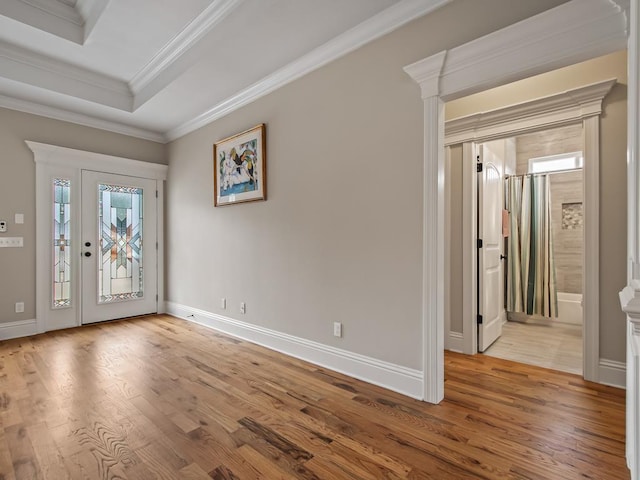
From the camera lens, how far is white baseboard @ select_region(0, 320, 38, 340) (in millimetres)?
3667

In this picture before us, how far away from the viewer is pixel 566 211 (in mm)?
4684

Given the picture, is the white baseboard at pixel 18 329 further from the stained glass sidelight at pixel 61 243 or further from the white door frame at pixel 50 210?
the stained glass sidelight at pixel 61 243

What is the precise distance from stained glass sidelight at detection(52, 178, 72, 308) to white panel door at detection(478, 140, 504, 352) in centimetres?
492

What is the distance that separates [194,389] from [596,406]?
2765 millimetres

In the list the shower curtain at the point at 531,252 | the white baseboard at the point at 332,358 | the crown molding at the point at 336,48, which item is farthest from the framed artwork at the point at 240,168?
the shower curtain at the point at 531,252

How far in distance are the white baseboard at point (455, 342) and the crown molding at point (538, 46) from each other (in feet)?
7.38

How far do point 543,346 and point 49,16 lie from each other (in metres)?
5.72

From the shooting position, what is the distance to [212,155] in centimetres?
414

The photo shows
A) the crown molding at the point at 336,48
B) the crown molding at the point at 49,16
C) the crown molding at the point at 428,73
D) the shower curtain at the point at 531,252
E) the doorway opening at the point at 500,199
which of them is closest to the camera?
the crown molding at the point at 428,73

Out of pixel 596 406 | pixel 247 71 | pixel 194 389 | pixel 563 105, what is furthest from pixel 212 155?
pixel 596 406

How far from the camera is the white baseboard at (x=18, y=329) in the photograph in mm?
3667

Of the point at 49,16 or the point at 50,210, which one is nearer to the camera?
the point at 49,16

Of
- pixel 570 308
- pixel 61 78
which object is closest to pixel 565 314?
pixel 570 308

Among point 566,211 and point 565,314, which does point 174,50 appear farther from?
point 565,314
